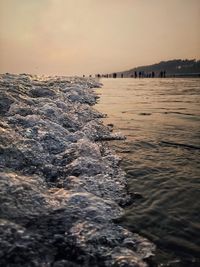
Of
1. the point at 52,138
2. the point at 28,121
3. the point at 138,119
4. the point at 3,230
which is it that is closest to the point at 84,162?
the point at 52,138

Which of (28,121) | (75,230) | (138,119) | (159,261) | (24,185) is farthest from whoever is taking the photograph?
(138,119)

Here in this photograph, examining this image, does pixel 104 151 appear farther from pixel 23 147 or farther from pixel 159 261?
pixel 159 261

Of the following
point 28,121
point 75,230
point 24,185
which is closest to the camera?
point 75,230

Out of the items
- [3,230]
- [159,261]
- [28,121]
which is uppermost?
[28,121]

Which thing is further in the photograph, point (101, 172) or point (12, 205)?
point (101, 172)

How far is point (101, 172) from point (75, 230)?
5.97ft

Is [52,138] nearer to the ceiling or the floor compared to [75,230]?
nearer to the ceiling

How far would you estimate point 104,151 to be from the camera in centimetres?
628

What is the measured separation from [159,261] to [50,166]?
8.86ft

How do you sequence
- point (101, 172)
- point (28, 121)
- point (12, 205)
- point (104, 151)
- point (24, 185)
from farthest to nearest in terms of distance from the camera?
point (28, 121), point (104, 151), point (101, 172), point (24, 185), point (12, 205)

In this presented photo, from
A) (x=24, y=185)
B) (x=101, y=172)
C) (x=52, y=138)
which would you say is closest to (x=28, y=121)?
(x=52, y=138)

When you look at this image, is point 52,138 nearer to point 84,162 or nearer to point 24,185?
point 84,162

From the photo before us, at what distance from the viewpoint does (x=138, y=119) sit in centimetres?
1064

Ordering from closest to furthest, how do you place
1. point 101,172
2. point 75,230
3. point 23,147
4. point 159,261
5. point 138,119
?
point 159,261
point 75,230
point 101,172
point 23,147
point 138,119
